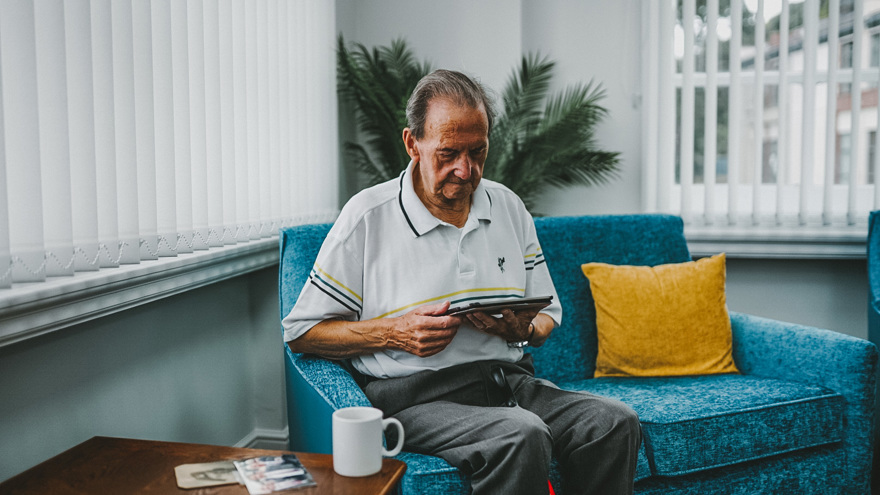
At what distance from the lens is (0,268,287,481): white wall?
4.22 feet

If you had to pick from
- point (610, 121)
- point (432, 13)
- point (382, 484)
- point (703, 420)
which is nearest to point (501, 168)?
point (610, 121)

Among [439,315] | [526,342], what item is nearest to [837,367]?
[526,342]

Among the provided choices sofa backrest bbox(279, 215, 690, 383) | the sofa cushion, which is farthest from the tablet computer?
sofa backrest bbox(279, 215, 690, 383)

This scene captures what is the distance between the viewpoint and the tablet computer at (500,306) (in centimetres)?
137

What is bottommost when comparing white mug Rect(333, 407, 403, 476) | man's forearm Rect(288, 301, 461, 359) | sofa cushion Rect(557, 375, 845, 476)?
sofa cushion Rect(557, 375, 845, 476)

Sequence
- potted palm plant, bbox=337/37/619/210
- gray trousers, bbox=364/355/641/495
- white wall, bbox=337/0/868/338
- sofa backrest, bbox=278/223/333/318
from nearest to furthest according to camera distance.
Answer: gray trousers, bbox=364/355/641/495 < sofa backrest, bbox=278/223/333/318 < potted palm plant, bbox=337/37/619/210 < white wall, bbox=337/0/868/338

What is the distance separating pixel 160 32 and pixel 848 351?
1.95 meters

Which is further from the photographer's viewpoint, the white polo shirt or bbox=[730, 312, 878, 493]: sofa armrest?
bbox=[730, 312, 878, 493]: sofa armrest

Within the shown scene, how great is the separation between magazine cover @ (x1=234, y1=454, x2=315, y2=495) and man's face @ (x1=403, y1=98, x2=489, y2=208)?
2.27ft

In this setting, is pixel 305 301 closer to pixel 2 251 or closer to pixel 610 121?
pixel 2 251

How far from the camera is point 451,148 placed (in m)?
1.50

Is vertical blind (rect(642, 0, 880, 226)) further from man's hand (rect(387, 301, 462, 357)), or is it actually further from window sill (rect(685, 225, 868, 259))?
man's hand (rect(387, 301, 462, 357))

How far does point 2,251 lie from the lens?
1124 millimetres

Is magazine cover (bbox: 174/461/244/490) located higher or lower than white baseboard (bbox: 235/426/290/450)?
higher
